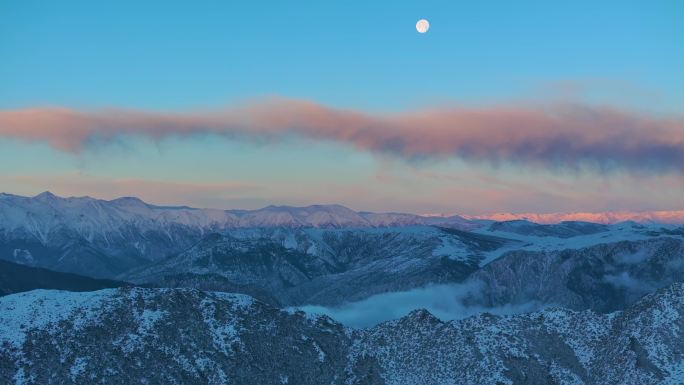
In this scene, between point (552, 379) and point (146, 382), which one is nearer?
point (146, 382)

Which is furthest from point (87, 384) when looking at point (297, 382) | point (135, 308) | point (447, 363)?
point (447, 363)

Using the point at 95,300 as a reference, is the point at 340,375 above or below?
below

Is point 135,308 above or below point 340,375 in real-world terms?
above

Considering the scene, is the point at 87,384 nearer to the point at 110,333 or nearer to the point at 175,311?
the point at 110,333

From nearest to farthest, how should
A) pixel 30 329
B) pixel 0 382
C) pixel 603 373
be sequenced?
pixel 0 382 → pixel 30 329 → pixel 603 373

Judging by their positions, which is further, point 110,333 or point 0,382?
point 110,333

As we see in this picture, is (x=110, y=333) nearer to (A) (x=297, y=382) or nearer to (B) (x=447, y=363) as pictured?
(A) (x=297, y=382)

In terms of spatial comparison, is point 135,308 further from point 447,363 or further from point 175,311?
point 447,363

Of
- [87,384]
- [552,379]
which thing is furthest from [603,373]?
[87,384]

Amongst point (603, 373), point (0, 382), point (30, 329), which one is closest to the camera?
point (0, 382)
